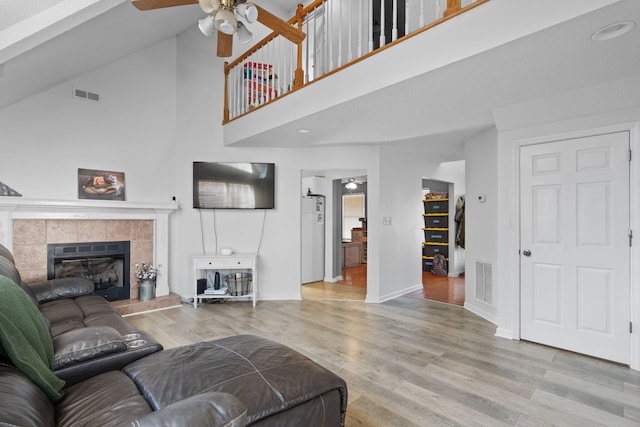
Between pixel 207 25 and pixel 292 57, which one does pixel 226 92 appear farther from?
pixel 207 25

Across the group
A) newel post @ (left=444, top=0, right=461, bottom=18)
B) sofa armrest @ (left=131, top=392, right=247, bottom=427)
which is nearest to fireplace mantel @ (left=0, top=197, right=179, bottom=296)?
sofa armrest @ (left=131, top=392, right=247, bottom=427)

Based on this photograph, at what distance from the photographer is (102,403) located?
4.38ft

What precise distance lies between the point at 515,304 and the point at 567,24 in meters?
2.61

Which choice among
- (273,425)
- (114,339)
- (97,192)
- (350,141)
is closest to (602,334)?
(273,425)

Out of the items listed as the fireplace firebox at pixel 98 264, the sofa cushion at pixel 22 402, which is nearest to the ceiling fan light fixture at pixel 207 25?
the sofa cushion at pixel 22 402

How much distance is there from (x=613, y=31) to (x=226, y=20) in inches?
92.9

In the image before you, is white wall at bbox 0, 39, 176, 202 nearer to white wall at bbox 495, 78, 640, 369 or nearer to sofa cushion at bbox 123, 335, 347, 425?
sofa cushion at bbox 123, 335, 347, 425

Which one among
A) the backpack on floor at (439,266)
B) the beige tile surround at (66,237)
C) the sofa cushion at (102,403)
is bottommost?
the backpack on floor at (439,266)

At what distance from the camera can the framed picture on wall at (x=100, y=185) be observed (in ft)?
13.5

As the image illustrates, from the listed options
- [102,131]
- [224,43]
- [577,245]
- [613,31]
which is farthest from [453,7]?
[102,131]

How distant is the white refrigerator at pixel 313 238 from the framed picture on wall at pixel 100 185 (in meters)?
2.91

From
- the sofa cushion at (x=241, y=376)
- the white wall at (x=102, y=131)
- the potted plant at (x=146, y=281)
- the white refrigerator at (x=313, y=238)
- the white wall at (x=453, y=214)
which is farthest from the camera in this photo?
the white wall at (x=453, y=214)

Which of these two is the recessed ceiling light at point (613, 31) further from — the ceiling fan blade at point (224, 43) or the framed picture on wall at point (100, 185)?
the framed picture on wall at point (100, 185)

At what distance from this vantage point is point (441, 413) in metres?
2.03
